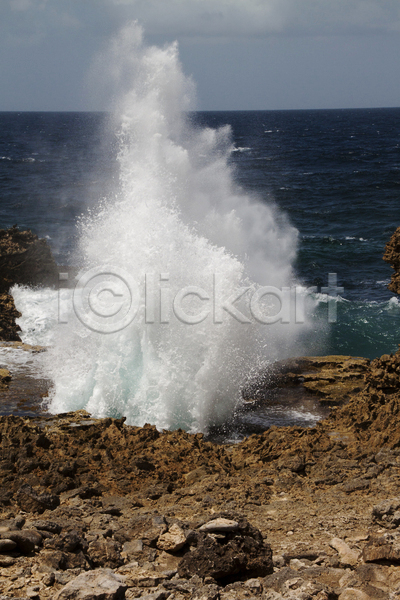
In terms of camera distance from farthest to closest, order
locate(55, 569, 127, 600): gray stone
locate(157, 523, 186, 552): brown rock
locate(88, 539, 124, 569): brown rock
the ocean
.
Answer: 1. the ocean
2. locate(157, 523, 186, 552): brown rock
3. locate(88, 539, 124, 569): brown rock
4. locate(55, 569, 127, 600): gray stone

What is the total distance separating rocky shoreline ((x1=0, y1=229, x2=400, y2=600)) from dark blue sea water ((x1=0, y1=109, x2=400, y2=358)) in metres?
7.84

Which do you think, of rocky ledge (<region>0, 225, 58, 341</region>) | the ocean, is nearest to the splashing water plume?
the ocean

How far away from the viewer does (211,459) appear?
8.58 metres

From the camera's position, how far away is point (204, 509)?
6.68 metres

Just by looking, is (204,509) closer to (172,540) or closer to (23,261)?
(172,540)

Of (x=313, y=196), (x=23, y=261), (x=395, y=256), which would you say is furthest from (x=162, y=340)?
(x=313, y=196)

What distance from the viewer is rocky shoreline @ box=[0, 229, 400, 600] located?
4746mm

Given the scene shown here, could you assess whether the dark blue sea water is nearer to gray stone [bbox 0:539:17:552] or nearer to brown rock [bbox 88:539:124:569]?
brown rock [bbox 88:539:124:569]

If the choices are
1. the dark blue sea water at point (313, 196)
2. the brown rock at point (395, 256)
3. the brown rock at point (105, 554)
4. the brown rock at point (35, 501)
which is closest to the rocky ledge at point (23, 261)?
the dark blue sea water at point (313, 196)

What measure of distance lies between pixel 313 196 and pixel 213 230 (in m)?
21.9

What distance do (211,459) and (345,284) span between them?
16.6m

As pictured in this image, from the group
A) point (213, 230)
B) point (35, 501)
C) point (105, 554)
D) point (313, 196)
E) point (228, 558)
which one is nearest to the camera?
point (228, 558)

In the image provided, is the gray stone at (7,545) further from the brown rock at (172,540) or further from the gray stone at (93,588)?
the brown rock at (172,540)

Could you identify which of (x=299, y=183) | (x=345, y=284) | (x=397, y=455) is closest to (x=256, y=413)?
(x=397, y=455)
